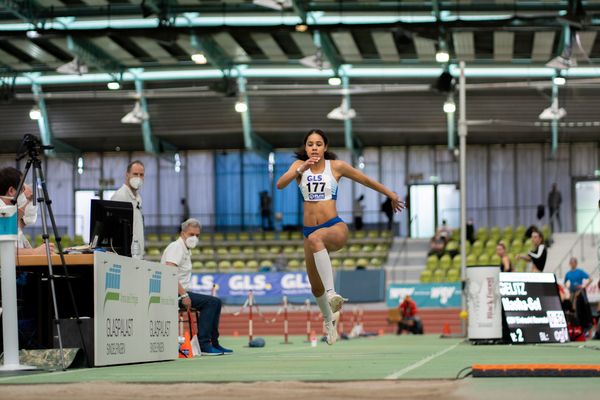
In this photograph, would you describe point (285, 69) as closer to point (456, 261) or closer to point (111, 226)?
point (456, 261)

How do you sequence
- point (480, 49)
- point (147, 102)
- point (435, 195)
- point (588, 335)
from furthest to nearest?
1. point (435, 195)
2. point (147, 102)
3. point (480, 49)
4. point (588, 335)

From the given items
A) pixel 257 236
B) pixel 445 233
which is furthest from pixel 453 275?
pixel 257 236

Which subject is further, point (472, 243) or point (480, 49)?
point (472, 243)

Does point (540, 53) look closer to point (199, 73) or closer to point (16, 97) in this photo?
point (199, 73)

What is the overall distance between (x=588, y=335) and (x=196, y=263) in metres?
20.5

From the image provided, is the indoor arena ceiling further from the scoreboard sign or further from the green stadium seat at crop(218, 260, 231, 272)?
the scoreboard sign

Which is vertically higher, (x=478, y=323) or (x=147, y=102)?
(x=147, y=102)

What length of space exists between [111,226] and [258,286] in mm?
26124

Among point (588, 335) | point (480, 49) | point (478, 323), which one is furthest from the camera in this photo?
point (480, 49)

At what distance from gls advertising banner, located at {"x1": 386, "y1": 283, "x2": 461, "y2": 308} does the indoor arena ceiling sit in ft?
Answer: 18.4

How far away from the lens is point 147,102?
139 feet

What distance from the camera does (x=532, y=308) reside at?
18.2 metres

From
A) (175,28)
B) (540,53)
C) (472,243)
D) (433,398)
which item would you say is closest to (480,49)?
(540,53)

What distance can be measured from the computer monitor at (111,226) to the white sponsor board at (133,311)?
0.35 meters
